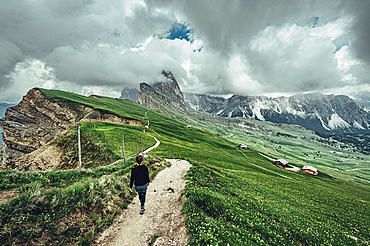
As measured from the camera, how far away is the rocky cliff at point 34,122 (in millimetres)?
85750

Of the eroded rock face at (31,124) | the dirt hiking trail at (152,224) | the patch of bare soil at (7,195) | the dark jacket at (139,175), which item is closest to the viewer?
the dirt hiking trail at (152,224)

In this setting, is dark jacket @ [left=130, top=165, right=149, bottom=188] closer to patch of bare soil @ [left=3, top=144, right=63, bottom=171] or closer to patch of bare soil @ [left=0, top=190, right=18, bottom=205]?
patch of bare soil @ [left=0, top=190, right=18, bottom=205]

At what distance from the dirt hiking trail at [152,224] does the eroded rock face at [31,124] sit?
356ft

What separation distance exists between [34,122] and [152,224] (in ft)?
430

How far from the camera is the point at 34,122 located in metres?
94.8

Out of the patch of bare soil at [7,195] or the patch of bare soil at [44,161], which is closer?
the patch of bare soil at [7,195]

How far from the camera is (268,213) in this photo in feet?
54.0

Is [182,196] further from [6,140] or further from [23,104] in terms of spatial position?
[23,104]

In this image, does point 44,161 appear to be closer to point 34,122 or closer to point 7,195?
point 7,195

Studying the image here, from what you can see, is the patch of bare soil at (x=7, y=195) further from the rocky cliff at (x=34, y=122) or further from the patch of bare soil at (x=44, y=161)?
the rocky cliff at (x=34, y=122)

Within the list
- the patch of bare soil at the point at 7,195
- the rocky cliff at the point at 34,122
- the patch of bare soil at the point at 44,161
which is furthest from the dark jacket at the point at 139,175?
the rocky cliff at the point at 34,122

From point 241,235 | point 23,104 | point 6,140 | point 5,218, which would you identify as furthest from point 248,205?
point 23,104

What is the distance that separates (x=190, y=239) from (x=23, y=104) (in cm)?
14833

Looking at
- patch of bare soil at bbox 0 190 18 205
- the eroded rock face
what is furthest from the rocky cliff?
patch of bare soil at bbox 0 190 18 205
